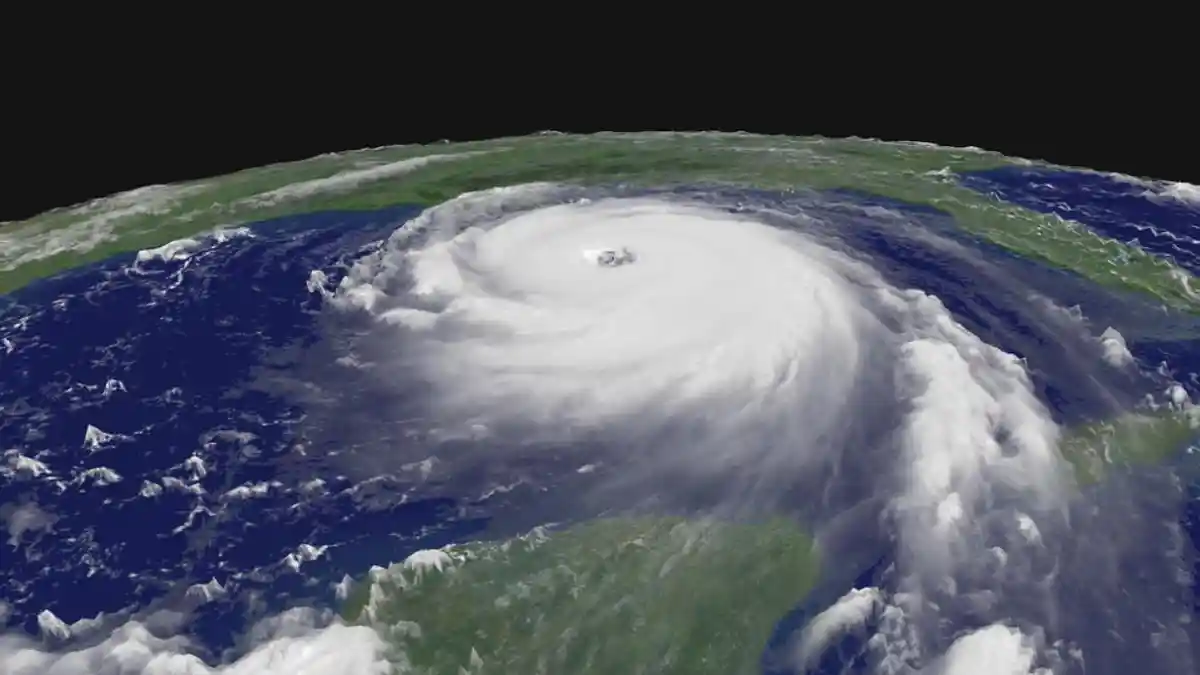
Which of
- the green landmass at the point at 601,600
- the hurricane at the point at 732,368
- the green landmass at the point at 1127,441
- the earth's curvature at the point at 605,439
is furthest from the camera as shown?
the green landmass at the point at 1127,441

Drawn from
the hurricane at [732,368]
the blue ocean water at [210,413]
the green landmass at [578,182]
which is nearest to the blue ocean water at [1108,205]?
the green landmass at [578,182]

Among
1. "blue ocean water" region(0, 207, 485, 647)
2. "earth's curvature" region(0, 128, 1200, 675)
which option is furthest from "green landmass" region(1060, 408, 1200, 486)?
"blue ocean water" region(0, 207, 485, 647)

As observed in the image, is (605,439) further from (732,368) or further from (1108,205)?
(1108,205)

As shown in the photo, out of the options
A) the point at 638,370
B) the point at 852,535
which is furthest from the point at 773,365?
the point at 852,535

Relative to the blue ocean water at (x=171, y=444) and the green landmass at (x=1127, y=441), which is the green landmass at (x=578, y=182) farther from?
the green landmass at (x=1127, y=441)

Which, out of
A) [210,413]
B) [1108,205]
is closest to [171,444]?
[210,413]

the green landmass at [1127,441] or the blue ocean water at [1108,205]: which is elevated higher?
the blue ocean water at [1108,205]

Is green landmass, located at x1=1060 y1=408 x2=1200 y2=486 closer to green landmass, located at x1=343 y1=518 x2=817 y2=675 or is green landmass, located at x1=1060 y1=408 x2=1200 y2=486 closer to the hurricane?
the hurricane
